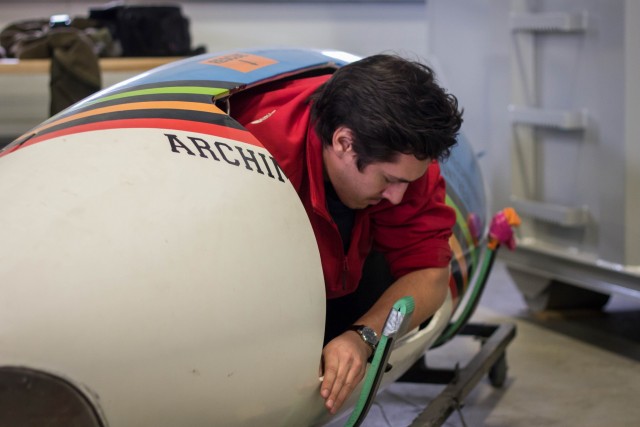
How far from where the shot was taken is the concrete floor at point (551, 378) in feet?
7.68

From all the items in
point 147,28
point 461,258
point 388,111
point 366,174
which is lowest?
point 461,258

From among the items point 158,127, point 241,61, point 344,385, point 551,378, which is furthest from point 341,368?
point 551,378

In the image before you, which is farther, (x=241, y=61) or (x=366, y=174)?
(x=241, y=61)

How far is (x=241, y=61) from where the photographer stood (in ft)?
5.59

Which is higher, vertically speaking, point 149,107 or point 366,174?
point 149,107

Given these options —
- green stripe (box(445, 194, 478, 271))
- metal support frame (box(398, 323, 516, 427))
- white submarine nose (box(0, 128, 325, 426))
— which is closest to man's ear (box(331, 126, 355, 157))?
white submarine nose (box(0, 128, 325, 426))

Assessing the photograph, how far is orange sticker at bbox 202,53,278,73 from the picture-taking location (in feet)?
5.44

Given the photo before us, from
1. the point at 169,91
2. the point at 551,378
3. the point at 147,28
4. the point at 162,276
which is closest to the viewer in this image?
the point at 162,276

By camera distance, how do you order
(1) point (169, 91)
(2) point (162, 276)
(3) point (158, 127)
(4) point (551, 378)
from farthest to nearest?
(4) point (551, 378) → (1) point (169, 91) → (3) point (158, 127) → (2) point (162, 276)

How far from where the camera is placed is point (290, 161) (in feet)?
4.98

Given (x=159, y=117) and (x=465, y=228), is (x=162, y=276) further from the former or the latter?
(x=465, y=228)

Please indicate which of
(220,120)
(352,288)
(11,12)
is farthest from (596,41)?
(11,12)

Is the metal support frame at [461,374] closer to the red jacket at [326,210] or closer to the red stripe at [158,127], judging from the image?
the red jacket at [326,210]

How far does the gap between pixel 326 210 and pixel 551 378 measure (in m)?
1.36
